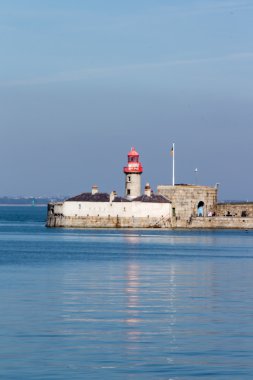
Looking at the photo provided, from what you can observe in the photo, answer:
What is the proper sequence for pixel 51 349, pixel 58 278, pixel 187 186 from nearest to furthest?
pixel 51 349
pixel 58 278
pixel 187 186

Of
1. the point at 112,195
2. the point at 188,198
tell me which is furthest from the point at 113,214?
the point at 188,198

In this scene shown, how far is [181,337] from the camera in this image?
2788 centimetres

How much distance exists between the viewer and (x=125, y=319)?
31.2m

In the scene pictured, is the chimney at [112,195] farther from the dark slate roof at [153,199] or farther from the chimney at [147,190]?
the chimney at [147,190]

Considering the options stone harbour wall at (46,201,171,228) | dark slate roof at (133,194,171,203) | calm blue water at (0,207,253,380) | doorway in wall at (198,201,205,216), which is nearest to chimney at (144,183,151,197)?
dark slate roof at (133,194,171,203)

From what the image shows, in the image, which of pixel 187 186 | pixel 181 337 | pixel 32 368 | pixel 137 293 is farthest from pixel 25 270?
pixel 187 186

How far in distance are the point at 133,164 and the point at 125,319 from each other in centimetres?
8653

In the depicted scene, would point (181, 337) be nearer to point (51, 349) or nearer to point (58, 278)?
point (51, 349)

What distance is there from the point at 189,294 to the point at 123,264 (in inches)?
730

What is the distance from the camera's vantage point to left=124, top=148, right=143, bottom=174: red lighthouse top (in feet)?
384

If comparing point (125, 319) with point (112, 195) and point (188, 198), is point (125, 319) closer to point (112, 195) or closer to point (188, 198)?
point (112, 195)

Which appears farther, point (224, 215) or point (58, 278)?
point (224, 215)

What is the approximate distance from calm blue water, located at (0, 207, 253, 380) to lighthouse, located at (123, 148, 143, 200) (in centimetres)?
5588

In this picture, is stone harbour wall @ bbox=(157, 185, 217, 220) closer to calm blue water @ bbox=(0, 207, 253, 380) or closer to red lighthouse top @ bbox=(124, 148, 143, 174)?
red lighthouse top @ bbox=(124, 148, 143, 174)
